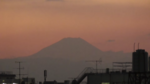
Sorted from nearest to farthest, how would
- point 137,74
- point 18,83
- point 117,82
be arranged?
point 137,74, point 117,82, point 18,83

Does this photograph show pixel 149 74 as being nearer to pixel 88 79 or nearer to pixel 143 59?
pixel 143 59

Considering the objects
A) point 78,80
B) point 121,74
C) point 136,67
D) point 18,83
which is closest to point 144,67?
point 136,67

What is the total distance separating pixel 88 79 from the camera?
97.6 meters

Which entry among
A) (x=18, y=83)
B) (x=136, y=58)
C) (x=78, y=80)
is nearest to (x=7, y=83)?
(x=18, y=83)

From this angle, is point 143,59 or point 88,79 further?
point 88,79

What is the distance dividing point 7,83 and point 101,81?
7054 centimetres

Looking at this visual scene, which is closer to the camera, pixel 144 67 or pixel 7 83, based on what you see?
pixel 144 67

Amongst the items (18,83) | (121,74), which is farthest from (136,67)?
(18,83)

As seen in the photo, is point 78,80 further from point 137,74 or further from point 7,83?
point 7,83

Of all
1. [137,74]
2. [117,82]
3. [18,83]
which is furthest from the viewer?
[18,83]

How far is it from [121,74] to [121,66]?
4780 millimetres

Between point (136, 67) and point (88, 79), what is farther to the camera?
point (88, 79)

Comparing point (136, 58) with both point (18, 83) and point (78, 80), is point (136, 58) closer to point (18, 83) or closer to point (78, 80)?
point (78, 80)

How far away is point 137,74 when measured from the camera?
79.2m
